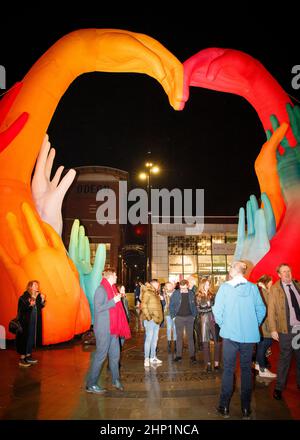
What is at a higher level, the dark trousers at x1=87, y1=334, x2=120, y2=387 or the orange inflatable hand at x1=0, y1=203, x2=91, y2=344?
the orange inflatable hand at x1=0, y1=203, x2=91, y2=344

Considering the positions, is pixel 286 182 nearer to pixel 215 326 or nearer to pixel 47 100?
pixel 215 326

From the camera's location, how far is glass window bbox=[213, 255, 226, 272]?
76.5 ft

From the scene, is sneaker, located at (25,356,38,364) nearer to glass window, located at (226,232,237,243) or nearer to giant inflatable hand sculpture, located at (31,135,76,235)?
giant inflatable hand sculpture, located at (31,135,76,235)

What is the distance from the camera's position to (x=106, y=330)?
15.8ft

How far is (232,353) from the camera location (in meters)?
3.93

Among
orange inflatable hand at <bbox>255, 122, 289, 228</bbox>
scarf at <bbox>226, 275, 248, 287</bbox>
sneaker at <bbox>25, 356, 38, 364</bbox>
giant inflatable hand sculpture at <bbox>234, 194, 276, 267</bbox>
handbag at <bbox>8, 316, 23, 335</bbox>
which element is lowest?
sneaker at <bbox>25, 356, 38, 364</bbox>

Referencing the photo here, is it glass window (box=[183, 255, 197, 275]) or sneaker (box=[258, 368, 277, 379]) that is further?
glass window (box=[183, 255, 197, 275])

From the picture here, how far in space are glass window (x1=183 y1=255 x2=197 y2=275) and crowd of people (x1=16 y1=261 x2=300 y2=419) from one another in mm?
15999

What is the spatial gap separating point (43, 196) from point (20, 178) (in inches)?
35.8

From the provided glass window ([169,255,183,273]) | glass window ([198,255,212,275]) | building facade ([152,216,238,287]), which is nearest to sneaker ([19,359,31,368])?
building facade ([152,216,238,287])

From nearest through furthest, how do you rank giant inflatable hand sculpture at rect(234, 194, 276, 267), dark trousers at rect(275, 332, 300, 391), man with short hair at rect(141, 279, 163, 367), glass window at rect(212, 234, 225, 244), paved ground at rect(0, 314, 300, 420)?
paved ground at rect(0, 314, 300, 420), dark trousers at rect(275, 332, 300, 391), man with short hair at rect(141, 279, 163, 367), giant inflatable hand sculpture at rect(234, 194, 276, 267), glass window at rect(212, 234, 225, 244)

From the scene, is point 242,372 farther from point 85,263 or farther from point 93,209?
point 93,209

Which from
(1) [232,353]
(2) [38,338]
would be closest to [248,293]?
(1) [232,353]

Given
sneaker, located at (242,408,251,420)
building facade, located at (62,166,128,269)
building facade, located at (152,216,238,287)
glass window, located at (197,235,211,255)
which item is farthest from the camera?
building facade, located at (62,166,128,269)
